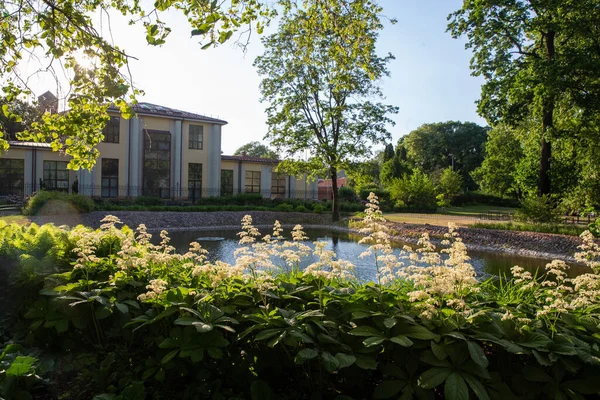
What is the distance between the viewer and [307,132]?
23.5 metres

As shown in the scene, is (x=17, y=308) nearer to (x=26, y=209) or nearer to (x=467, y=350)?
(x=467, y=350)

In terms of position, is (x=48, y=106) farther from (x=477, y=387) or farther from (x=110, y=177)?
(x=110, y=177)

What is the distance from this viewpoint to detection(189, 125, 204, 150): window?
2873 cm

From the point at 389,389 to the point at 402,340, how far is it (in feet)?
0.88

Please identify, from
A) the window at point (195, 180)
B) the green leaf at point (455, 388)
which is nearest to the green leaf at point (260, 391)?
the green leaf at point (455, 388)

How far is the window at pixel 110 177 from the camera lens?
26.1m

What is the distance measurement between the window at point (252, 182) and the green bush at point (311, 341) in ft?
94.5

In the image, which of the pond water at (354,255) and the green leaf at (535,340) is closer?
the green leaf at (535,340)

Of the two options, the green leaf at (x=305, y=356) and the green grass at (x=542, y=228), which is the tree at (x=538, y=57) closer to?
the green grass at (x=542, y=228)

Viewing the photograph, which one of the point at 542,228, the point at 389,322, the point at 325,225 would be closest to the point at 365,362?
the point at 389,322

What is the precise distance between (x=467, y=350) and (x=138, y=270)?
7.62ft

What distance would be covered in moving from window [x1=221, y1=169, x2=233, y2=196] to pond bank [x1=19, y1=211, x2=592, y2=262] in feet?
24.1

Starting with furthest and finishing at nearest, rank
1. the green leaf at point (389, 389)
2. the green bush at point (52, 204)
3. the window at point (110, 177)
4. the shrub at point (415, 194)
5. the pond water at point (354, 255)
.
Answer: the shrub at point (415, 194), the window at point (110, 177), the green bush at point (52, 204), the pond water at point (354, 255), the green leaf at point (389, 389)

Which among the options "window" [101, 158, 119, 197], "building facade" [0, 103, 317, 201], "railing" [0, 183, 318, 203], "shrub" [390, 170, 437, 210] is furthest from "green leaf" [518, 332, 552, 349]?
"shrub" [390, 170, 437, 210]
